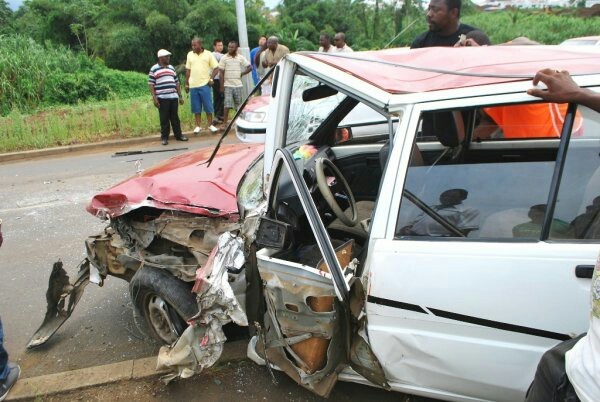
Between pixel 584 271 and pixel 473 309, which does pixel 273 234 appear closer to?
pixel 473 309

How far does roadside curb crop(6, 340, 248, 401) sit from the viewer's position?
278 cm

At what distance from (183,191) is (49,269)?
2192 millimetres

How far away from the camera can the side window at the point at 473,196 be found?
1851 millimetres

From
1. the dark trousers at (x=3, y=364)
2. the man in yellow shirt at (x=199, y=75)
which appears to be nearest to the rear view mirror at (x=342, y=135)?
the dark trousers at (x=3, y=364)

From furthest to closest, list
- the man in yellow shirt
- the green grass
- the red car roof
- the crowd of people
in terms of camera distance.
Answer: the green grass
the man in yellow shirt
the crowd of people
the red car roof

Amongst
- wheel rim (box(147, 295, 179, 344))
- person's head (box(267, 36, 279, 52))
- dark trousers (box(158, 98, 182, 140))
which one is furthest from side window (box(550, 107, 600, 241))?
person's head (box(267, 36, 279, 52))

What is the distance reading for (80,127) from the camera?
10922mm

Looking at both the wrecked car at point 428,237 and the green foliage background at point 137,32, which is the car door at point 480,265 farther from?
the green foliage background at point 137,32

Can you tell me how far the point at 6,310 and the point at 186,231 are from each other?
1961mm

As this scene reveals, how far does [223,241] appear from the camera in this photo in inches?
95.0

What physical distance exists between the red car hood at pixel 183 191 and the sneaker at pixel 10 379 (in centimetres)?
100

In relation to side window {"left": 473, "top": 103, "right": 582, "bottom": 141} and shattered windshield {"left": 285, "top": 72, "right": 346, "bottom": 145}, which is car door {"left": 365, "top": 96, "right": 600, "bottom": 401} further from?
shattered windshield {"left": 285, "top": 72, "right": 346, "bottom": 145}

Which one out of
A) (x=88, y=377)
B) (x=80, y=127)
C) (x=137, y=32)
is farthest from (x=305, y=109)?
(x=137, y=32)

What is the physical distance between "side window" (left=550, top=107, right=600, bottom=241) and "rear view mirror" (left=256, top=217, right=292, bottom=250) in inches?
42.3
